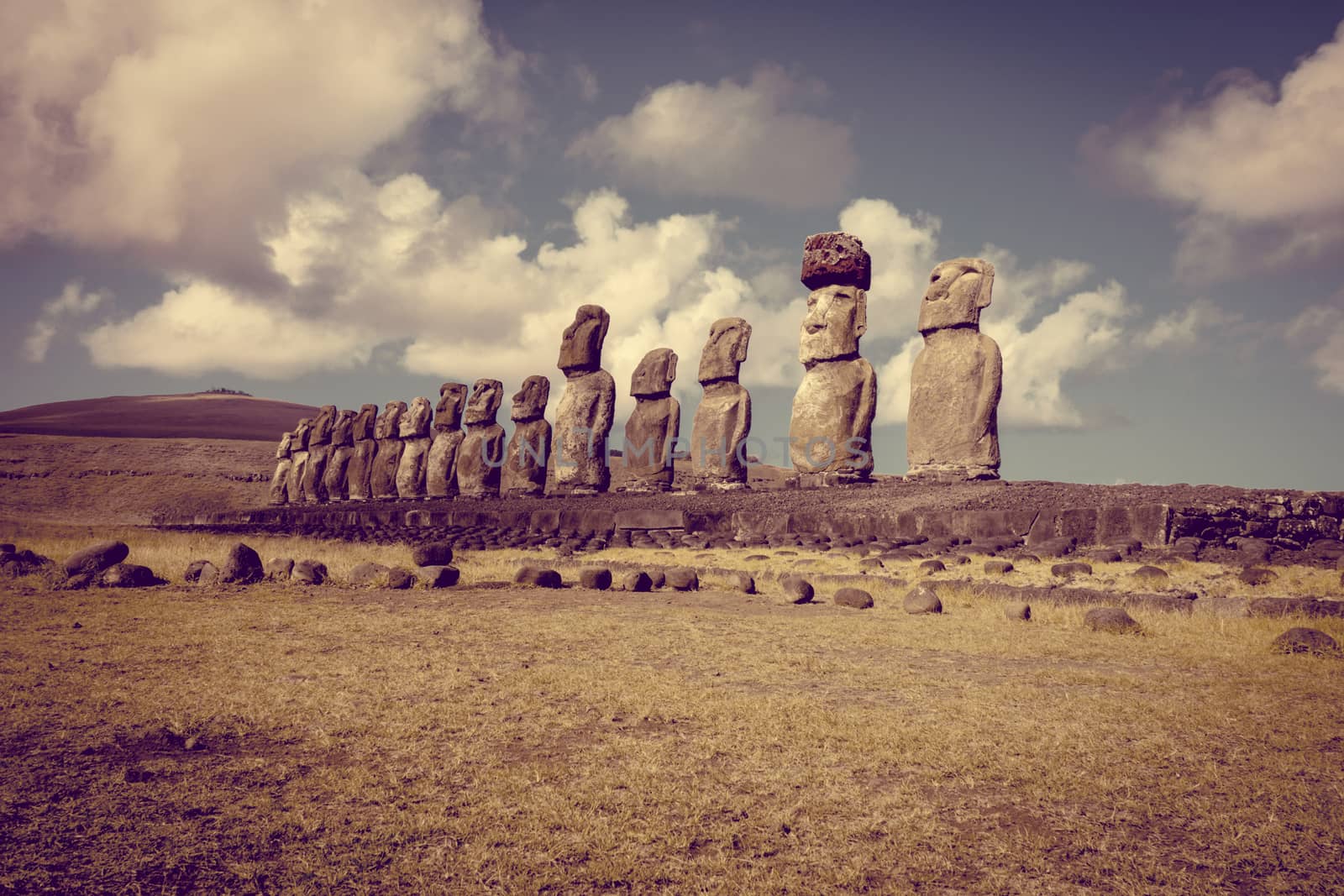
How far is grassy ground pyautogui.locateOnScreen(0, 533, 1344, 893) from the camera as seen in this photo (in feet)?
7.27

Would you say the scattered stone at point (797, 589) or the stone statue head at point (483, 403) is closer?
the scattered stone at point (797, 589)

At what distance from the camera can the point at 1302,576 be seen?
23.8 feet

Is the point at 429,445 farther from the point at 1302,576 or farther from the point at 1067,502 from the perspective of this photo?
the point at 1302,576

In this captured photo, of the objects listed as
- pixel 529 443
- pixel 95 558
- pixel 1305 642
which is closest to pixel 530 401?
pixel 529 443

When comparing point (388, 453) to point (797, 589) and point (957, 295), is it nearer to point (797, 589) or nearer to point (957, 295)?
point (957, 295)

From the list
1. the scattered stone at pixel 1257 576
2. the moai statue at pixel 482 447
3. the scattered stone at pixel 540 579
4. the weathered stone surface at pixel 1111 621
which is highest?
the moai statue at pixel 482 447

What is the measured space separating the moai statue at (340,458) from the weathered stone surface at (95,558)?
781 inches

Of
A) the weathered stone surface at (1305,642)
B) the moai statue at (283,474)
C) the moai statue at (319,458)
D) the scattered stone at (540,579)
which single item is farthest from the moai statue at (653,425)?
the moai statue at (283,474)

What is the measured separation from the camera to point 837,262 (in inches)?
608

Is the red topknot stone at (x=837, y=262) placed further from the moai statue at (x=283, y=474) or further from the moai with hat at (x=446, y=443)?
the moai statue at (x=283, y=474)

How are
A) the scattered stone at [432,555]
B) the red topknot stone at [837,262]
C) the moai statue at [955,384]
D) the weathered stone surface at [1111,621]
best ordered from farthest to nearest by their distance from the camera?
the red topknot stone at [837,262]
the moai statue at [955,384]
the scattered stone at [432,555]
the weathered stone surface at [1111,621]

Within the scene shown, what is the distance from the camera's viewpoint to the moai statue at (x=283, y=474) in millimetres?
31969

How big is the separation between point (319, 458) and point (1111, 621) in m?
28.3

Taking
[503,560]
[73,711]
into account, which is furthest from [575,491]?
[73,711]
